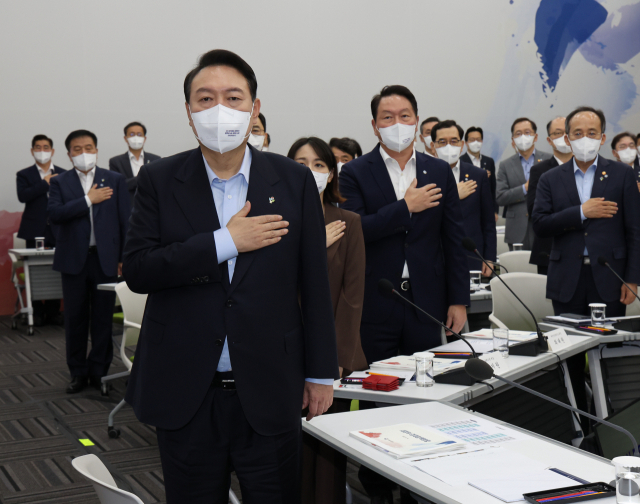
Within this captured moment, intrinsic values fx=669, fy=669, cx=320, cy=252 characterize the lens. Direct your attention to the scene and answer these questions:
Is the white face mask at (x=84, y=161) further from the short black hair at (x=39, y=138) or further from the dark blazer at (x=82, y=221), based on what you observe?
the short black hair at (x=39, y=138)

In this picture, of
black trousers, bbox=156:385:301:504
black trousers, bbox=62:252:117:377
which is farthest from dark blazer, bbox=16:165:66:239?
black trousers, bbox=156:385:301:504

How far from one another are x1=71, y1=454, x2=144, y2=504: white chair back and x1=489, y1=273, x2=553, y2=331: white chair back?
9.16ft

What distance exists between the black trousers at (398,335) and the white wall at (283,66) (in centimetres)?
562

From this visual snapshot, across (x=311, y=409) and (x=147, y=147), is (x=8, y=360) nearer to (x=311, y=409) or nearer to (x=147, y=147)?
(x=147, y=147)

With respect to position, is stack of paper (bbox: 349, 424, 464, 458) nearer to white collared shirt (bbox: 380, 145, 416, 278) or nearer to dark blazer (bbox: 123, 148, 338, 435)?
dark blazer (bbox: 123, 148, 338, 435)

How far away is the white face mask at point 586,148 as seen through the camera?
11.9 feet

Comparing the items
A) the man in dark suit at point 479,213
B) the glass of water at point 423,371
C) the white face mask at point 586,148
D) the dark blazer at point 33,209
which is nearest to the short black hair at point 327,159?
the glass of water at point 423,371

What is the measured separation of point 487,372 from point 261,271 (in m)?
0.63

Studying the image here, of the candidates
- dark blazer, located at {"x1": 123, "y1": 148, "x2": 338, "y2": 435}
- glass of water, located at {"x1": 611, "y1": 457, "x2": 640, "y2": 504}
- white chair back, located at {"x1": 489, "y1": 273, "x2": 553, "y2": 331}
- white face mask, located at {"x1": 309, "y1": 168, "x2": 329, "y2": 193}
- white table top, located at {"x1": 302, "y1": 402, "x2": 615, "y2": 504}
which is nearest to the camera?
glass of water, located at {"x1": 611, "y1": 457, "x2": 640, "y2": 504}

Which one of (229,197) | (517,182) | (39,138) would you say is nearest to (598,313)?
(229,197)

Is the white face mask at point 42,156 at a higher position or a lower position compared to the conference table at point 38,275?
higher

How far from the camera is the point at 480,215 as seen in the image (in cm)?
499

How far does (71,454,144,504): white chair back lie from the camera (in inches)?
48.7

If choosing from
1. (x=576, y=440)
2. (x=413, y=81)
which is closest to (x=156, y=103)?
(x=413, y=81)
